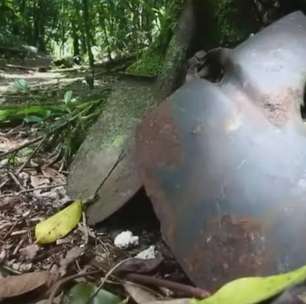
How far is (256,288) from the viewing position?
0.99 meters

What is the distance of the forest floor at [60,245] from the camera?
50.9 inches

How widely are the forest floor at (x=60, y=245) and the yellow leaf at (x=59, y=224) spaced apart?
2 cm

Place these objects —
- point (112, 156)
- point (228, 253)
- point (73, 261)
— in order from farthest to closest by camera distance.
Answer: point (112, 156), point (73, 261), point (228, 253)

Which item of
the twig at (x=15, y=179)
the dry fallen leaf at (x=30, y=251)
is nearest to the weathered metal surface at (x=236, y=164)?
the dry fallen leaf at (x=30, y=251)

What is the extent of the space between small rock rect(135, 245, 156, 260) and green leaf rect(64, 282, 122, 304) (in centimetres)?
20

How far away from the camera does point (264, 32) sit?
1.55m

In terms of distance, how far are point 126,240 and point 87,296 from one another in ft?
1.04

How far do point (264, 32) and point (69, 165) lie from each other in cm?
84

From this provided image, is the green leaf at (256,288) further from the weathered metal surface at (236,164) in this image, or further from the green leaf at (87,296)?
the green leaf at (87,296)

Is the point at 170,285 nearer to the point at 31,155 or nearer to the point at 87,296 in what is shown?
the point at 87,296

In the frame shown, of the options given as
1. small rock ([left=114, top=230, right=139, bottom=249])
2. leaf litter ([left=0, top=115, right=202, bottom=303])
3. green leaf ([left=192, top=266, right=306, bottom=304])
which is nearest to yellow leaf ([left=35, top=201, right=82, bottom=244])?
leaf litter ([left=0, top=115, right=202, bottom=303])

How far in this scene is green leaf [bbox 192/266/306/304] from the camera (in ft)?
3.13

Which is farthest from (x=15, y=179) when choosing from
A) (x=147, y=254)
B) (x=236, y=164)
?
(x=236, y=164)

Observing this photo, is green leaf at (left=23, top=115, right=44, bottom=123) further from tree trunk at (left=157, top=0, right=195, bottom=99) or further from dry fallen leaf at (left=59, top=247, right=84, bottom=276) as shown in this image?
dry fallen leaf at (left=59, top=247, right=84, bottom=276)
